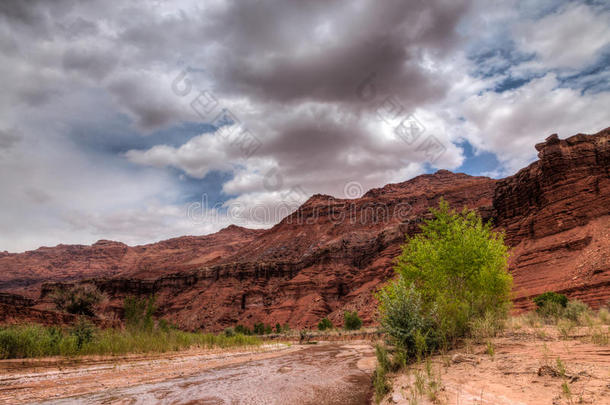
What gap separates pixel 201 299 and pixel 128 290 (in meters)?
29.1

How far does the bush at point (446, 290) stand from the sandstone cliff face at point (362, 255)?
1370mm

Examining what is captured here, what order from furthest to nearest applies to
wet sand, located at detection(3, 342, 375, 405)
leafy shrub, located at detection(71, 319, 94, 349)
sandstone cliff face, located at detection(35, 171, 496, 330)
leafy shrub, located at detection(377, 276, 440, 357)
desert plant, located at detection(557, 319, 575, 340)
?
sandstone cliff face, located at detection(35, 171, 496, 330), leafy shrub, located at detection(71, 319, 94, 349), leafy shrub, located at detection(377, 276, 440, 357), desert plant, located at detection(557, 319, 575, 340), wet sand, located at detection(3, 342, 375, 405)

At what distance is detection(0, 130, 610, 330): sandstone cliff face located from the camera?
36.9 metres

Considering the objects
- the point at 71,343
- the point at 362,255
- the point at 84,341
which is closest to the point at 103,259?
the point at 362,255

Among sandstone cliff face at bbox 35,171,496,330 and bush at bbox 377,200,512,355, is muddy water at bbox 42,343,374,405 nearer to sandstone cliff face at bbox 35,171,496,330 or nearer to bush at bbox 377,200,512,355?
bush at bbox 377,200,512,355

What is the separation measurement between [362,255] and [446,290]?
228 ft

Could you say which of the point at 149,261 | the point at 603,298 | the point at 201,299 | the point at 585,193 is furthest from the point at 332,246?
the point at 149,261

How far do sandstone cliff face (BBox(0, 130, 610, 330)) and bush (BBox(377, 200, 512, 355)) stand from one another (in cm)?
137

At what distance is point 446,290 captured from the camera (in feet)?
46.2

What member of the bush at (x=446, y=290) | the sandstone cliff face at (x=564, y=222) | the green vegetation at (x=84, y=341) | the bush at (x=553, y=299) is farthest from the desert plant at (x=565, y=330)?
the sandstone cliff face at (x=564, y=222)

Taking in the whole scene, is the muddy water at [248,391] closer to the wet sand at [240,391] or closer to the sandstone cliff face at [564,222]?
the wet sand at [240,391]

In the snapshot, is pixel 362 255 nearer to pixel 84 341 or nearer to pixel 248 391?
pixel 84 341

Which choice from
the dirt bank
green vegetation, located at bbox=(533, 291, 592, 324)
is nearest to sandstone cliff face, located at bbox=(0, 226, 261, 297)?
green vegetation, located at bbox=(533, 291, 592, 324)

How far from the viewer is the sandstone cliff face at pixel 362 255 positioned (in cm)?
3688
